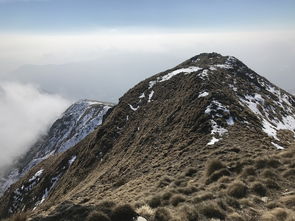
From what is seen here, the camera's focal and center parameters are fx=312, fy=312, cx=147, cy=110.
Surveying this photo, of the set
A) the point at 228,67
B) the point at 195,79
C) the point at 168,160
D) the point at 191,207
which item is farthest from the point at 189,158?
the point at 228,67

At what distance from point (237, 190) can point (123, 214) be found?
6.27 meters

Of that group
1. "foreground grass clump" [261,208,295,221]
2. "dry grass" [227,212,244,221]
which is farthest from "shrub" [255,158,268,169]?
"dry grass" [227,212,244,221]

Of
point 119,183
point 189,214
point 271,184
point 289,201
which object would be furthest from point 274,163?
point 119,183

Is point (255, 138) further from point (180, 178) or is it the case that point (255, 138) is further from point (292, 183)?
point (292, 183)

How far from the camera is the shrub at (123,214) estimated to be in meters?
11.4

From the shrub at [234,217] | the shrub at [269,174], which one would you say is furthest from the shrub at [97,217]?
the shrub at [269,174]

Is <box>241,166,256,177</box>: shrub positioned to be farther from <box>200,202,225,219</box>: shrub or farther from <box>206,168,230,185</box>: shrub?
<box>200,202,225,219</box>: shrub

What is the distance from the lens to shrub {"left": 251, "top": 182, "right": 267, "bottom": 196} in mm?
15047

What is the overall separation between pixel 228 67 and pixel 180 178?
59728 mm

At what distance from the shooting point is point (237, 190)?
590 inches

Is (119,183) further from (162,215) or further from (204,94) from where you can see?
(204,94)

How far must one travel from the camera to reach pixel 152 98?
211 feet

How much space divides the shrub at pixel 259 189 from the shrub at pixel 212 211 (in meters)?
3.44

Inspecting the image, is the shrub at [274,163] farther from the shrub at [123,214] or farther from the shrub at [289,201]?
the shrub at [123,214]
